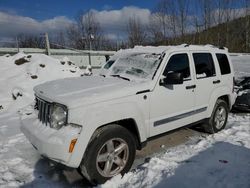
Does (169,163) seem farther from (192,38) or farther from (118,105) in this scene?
(192,38)

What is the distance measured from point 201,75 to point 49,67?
23.8ft

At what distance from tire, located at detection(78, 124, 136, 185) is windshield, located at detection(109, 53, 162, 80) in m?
1.11

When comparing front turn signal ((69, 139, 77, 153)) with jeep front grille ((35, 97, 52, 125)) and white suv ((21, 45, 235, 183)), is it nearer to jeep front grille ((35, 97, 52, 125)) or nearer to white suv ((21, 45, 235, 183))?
white suv ((21, 45, 235, 183))

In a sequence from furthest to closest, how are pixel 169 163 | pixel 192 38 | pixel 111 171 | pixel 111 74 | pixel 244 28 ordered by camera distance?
pixel 244 28
pixel 192 38
pixel 111 74
pixel 169 163
pixel 111 171

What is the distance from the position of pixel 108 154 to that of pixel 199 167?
159cm

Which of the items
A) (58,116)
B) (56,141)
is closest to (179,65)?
(58,116)

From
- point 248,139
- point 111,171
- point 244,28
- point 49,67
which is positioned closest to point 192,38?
point 244,28

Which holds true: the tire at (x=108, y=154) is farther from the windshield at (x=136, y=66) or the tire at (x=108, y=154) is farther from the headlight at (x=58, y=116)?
the windshield at (x=136, y=66)

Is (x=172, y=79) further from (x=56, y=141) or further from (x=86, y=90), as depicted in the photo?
(x=56, y=141)

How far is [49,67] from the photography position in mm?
10867

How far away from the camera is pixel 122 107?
3885mm

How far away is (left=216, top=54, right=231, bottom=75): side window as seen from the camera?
19.7ft

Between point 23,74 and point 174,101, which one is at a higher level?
point 23,74

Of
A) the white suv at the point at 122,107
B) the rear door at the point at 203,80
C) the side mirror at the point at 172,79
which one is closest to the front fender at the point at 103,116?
the white suv at the point at 122,107
